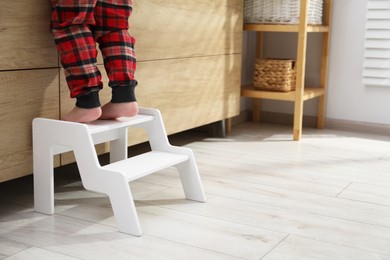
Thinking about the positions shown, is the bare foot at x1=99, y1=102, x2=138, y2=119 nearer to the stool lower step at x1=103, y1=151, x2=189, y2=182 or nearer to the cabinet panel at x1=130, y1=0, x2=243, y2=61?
the stool lower step at x1=103, y1=151, x2=189, y2=182

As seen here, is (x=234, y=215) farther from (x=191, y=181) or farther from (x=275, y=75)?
(x=275, y=75)

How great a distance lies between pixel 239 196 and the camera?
1.63m

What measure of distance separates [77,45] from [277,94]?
1223 mm

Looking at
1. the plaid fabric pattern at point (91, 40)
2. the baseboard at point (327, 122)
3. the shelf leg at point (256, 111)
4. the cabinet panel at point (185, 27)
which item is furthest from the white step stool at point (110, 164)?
the shelf leg at point (256, 111)

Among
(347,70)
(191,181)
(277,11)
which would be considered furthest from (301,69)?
(191,181)

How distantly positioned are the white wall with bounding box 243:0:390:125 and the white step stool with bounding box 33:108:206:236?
4.35 feet

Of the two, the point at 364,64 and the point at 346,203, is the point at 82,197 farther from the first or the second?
the point at 364,64

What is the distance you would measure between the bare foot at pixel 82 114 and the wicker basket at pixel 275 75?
1.19 m

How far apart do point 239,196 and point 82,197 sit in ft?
1.44

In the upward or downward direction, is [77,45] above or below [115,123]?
above

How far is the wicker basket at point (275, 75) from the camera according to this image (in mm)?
2449

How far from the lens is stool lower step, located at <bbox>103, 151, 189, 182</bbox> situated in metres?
Answer: 1.36

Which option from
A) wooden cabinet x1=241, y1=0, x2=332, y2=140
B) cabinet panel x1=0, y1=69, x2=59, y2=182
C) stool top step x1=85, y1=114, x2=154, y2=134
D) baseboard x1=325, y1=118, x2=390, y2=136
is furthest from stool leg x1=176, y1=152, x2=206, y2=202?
baseboard x1=325, y1=118, x2=390, y2=136

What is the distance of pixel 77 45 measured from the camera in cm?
137
